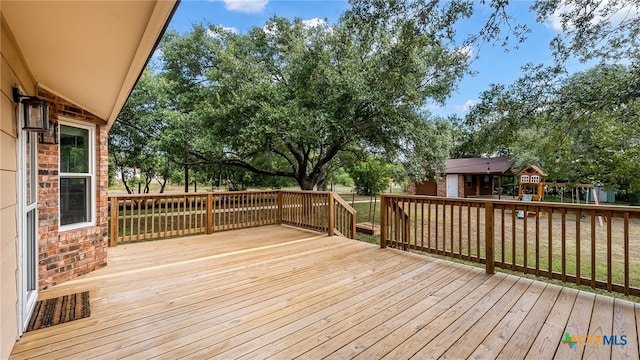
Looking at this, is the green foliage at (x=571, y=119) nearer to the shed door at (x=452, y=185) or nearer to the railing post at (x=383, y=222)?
the railing post at (x=383, y=222)

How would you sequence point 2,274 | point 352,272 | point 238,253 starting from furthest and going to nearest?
1. point 238,253
2. point 352,272
3. point 2,274

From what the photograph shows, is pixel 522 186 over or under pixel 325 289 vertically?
over

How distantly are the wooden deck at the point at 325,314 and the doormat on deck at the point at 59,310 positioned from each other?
10 cm

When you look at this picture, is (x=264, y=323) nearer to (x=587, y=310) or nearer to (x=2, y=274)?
(x=2, y=274)

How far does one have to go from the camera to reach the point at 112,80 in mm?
2707

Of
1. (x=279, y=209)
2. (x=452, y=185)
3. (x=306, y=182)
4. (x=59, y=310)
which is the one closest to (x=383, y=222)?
(x=279, y=209)

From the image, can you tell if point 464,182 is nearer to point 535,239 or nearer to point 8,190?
point 535,239

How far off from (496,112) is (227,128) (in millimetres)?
6913

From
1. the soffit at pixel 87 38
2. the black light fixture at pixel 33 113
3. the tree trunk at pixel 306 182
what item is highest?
the soffit at pixel 87 38

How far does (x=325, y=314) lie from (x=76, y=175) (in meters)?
3.46

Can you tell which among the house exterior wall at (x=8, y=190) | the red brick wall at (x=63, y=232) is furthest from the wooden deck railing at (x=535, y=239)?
the house exterior wall at (x=8, y=190)

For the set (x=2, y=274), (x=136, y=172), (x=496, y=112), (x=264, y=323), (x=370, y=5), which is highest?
(x=370, y=5)

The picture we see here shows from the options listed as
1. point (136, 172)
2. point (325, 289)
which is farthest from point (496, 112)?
point (136, 172)

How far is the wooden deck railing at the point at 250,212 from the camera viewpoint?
5.81m
